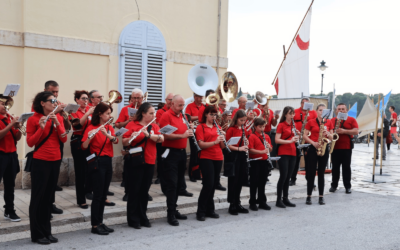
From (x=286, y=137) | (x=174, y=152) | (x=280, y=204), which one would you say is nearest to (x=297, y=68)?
(x=286, y=137)

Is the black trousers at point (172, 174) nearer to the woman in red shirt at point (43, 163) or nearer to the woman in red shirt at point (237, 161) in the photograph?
the woman in red shirt at point (237, 161)

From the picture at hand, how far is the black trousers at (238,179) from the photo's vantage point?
675cm

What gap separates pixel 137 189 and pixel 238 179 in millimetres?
1960

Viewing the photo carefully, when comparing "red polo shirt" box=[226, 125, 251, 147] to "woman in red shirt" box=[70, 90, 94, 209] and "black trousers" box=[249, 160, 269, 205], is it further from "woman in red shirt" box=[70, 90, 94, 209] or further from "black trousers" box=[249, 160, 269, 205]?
"woman in red shirt" box=[70, 90, 94, 209]

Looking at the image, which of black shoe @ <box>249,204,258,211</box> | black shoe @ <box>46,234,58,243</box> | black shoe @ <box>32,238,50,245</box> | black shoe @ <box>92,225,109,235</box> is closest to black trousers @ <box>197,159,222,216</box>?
black shoe @ <box>249,204,258,211</box>

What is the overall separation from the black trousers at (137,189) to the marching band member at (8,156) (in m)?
1.61

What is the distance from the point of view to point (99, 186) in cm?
533

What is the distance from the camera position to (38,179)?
489 cm

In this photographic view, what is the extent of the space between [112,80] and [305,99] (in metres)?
4.68

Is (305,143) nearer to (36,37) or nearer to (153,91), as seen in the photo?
(153,91)

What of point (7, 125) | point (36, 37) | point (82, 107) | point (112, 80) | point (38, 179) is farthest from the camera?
point (112, 80)

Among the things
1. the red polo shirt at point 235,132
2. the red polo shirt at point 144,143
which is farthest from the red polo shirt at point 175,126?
the red polo shirt at point 235,132

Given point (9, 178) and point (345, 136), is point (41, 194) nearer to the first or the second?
point (9, 178)

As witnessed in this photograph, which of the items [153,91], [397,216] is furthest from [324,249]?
[153,91]
